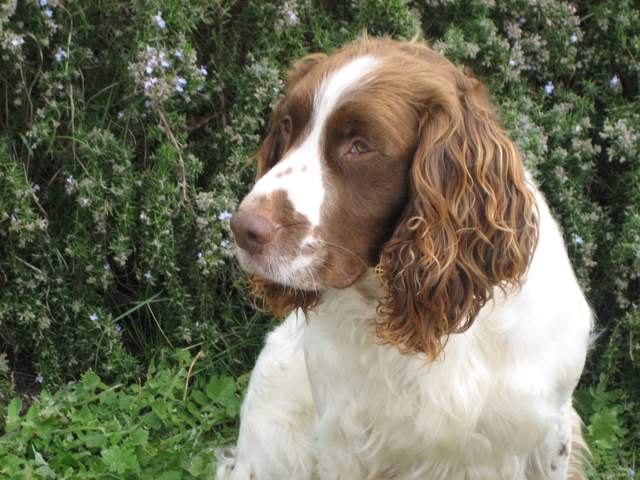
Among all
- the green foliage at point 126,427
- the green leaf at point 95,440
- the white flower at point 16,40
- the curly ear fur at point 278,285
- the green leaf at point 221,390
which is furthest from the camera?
the green leaf at point 221,390

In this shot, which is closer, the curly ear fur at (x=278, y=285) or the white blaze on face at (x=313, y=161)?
the white blaze on face at (x=313, y=161)

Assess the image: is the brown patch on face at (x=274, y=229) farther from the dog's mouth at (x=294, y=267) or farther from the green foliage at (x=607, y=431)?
the green foliage at (x=607, y=431)

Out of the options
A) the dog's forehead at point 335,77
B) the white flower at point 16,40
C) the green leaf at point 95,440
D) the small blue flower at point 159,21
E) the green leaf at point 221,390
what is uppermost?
the dog's forehead at point 335,77

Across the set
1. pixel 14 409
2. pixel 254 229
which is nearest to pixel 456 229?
pixel 254 229

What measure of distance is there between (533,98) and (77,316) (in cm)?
223

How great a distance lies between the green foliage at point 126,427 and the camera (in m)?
3.35

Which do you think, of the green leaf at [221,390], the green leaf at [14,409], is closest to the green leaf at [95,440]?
the green leaf at [14,409]

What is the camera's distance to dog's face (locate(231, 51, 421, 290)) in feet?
7.28

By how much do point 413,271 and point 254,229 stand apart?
44 cm

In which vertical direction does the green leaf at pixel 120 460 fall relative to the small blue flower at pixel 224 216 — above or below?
below

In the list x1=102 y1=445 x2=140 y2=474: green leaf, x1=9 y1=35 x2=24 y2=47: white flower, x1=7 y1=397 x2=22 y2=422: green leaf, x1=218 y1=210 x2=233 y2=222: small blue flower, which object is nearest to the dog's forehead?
x1=218 y1=210 x2=233 y2=222: small blue flower

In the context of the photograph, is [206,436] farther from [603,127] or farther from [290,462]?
[603,127]

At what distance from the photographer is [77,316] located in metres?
3.74

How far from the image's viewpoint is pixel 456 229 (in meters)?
2.35
